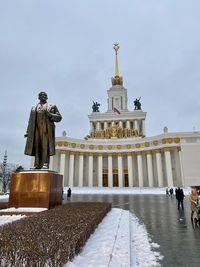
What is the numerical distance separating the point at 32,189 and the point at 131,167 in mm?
47631

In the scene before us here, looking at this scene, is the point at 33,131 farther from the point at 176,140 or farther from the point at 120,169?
the point at 120,169

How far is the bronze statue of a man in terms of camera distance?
895 centimetres

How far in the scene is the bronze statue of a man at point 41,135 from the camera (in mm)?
8953

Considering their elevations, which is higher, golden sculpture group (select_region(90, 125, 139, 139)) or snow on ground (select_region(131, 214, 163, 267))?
golden sculpture group (select_region(90, 125, 139, 139))

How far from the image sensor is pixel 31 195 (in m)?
7.98

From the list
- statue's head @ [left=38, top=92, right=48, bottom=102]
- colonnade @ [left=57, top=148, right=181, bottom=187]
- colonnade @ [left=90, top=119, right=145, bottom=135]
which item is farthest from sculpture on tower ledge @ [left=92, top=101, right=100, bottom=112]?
statue's head @ [left=38, top=92, right=48, bottom=102]

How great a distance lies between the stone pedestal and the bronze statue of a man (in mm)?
831

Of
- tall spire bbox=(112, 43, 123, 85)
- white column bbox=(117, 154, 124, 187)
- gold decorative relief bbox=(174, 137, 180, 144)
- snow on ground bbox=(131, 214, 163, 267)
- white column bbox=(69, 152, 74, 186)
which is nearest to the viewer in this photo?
snow on ground bbox=(131, 214, 163, 267)

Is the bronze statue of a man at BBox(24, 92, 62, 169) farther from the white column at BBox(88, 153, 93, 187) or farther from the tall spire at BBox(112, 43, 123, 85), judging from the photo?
the tall spire at BBox(112, 43, 123, 85)

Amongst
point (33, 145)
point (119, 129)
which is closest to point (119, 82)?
point (119, 129)

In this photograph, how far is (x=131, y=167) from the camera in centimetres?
5378

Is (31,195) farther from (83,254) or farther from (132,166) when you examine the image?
(132,166)

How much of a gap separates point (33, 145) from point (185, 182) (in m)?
44.4

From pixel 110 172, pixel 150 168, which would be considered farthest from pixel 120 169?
pixel 150 168
